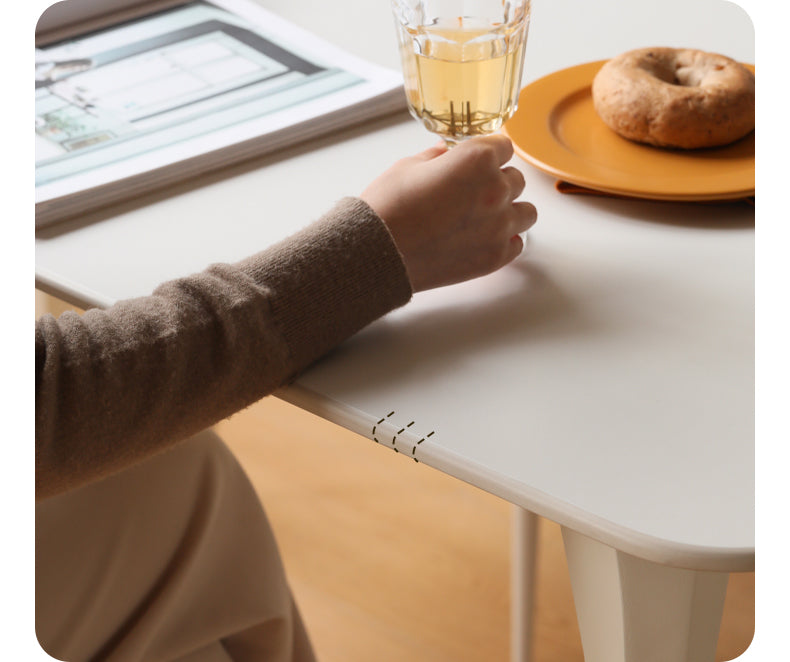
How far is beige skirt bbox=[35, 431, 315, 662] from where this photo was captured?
2.60 ft

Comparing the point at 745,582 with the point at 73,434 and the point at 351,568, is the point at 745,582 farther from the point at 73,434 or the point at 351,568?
the point at 73,434

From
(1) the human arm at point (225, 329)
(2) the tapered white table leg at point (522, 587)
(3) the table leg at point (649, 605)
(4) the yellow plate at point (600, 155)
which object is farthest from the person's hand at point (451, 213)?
(2) the tapered white table leg at point (522, 587)

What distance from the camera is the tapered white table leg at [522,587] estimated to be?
1212 mm

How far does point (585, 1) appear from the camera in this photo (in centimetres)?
119

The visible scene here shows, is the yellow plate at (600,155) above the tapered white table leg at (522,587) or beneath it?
above

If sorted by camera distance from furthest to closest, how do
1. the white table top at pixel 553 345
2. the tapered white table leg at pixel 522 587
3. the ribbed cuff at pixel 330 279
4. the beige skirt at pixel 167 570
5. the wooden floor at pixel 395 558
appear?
the wooden floor at pixel 395 558 < the tapered white table leg at pixel 522 587 < the beige skirt at pixel 167 570 < the ribbed cuff at pixel 330 279 < the white table top at pixel 553 345

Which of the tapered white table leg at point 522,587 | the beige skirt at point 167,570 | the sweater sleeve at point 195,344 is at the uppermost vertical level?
the sweater sleeve at point 195,344

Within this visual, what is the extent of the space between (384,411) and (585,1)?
0.76 m

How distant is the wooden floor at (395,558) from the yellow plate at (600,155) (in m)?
0.72

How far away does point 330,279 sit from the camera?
2.23ft

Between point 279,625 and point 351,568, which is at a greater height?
point 279,625

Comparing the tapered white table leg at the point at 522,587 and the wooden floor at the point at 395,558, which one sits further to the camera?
Result: the wooden floor at the point at 395,558

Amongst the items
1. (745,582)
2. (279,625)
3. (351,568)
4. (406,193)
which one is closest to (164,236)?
(406,193)

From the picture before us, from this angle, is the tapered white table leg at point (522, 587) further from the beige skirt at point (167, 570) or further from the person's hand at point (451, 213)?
the person's hand at point (451, 213)
